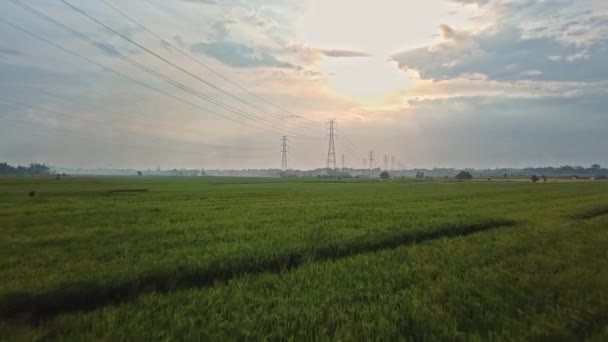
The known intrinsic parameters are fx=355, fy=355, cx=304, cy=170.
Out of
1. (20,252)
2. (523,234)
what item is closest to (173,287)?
(20,252)

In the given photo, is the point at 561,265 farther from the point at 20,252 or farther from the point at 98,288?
the point at 20,252

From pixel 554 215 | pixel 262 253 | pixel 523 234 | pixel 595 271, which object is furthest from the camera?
pixel 554 215

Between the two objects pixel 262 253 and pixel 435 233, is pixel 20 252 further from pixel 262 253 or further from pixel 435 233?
pixel 435 233

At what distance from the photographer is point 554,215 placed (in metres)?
20.9

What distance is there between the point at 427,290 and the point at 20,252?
10.4 metres

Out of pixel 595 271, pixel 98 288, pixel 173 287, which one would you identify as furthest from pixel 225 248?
pixel 595 271

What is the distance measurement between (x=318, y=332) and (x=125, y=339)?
94.1 inches

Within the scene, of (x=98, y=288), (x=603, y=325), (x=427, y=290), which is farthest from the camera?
(x=98, y=288)

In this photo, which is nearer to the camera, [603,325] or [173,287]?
[603,325]

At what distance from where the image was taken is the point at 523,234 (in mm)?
13500

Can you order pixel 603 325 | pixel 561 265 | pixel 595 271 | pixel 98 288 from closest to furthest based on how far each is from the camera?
pixel 603 325 < pixel 98 288 < pixel 595 271 < pixel 561 265

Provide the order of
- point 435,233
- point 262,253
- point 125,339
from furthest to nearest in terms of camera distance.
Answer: point 435,233, point 262,253, point 125,339

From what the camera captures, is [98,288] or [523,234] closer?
[98,288]

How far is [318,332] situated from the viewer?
453 cm
